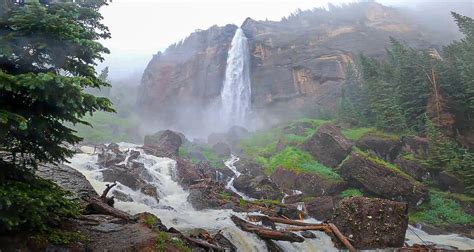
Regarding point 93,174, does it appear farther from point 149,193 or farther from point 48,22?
point 48,22

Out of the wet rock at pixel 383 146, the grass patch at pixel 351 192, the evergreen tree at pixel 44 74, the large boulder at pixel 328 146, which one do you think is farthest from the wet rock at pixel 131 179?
the wet rock at pixel 383 146

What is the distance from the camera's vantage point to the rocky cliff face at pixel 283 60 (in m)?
60.3

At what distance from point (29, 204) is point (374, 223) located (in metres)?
13.2

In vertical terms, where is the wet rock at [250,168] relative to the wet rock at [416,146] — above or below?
below

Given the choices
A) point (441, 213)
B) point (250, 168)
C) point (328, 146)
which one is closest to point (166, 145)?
point (250, 168)

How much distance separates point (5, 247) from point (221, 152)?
120 ft

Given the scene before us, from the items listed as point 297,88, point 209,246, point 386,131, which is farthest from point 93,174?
point 297,88

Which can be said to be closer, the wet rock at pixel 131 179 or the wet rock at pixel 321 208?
the wet rock at pixel 321 208

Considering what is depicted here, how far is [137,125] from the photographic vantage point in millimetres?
76625

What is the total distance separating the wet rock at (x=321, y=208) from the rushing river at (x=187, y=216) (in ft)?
3.05

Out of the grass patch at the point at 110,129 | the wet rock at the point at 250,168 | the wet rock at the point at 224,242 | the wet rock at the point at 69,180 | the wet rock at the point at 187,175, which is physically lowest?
the grass patch at the point at 110,129

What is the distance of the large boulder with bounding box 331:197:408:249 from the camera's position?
46.5 ft

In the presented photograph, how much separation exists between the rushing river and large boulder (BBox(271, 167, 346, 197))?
4426 millimetres

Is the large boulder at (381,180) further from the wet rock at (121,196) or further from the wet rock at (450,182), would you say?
the wet rock at (121,196)
